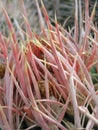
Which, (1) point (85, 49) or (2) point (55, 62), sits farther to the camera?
(1) point (85, 49)

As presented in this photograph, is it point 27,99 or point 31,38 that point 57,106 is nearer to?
point 27,99

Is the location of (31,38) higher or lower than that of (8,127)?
higher

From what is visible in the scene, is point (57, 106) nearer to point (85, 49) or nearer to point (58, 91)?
point (58, 91)

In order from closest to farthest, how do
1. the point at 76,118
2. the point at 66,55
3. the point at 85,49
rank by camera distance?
the point at 76,118, the point at 66,55, the point at 85,49

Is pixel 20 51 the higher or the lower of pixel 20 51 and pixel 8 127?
the higher

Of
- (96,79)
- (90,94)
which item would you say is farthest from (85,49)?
(90,94)

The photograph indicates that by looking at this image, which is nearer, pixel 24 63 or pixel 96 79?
pixel 24 63

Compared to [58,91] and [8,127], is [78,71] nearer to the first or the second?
[58,91]

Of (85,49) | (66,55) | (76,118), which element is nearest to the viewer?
(76,118)

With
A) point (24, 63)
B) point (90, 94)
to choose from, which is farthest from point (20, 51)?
point (90, 94)
